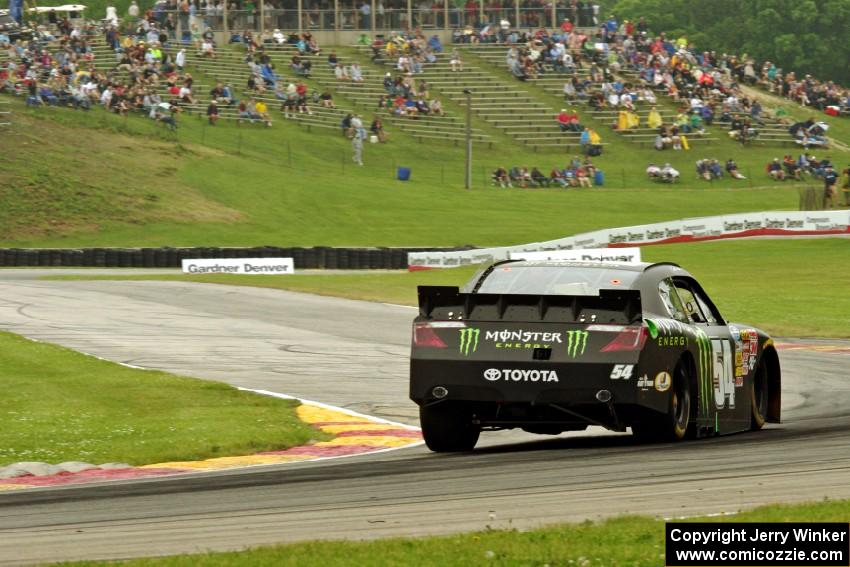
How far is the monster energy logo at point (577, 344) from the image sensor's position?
1121 cm

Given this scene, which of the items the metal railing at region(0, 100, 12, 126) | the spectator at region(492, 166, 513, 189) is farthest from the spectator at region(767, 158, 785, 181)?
the metal railing at region(0, 100, 12, 126)

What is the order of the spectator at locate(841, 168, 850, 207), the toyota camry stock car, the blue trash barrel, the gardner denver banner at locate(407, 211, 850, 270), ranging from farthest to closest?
the blue trash barrel < the spectator at locate(841, 168, 850, 207) < the gardner denver banner at locate(407, 211, 850, 270) < the toyota camry stock car

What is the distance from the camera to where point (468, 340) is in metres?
11.5

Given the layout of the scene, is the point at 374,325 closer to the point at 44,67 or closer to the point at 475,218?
the point at 475,218

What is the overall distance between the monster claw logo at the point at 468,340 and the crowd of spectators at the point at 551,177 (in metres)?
52.8

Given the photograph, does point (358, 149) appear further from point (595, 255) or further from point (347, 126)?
point (595, 255)

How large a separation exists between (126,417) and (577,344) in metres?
5.67

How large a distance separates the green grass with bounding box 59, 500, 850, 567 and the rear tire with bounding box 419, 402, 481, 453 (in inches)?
157

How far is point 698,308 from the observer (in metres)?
12.9

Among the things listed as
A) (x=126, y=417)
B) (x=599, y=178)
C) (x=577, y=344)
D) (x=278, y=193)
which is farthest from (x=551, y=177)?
(x=577, y=344)

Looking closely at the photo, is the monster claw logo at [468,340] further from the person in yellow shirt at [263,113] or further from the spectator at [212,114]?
the person in yellow shirt at [263,113]

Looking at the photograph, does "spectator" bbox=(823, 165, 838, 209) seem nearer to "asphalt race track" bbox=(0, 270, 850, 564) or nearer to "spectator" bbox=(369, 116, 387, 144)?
"spectator" bbox=(369, 116, 387, 144)

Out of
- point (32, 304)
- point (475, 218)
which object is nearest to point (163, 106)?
point (475, 218)

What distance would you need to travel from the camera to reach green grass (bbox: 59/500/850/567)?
703cm
